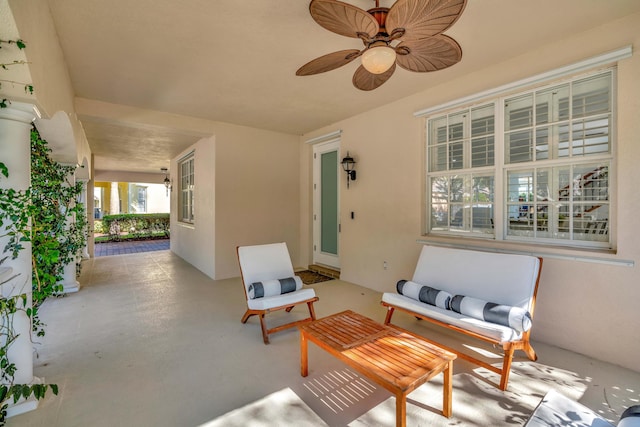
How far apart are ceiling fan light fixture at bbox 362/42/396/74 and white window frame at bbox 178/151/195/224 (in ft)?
18.1

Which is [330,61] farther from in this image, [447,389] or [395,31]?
[447,389]

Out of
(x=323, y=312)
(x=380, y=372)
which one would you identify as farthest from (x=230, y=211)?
(x=380, y=372)

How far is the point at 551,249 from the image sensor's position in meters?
2.72

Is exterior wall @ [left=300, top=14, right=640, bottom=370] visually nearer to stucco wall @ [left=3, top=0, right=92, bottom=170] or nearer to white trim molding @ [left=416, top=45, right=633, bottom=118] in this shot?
white trim molding @ [left=416, top=45, right=633, bottom=118]

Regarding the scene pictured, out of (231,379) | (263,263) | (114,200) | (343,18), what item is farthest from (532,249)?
(114,200)

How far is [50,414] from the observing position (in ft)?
6.03

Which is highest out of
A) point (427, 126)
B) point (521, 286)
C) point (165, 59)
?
point (165, 59)

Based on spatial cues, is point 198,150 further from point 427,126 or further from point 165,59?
point 427,126

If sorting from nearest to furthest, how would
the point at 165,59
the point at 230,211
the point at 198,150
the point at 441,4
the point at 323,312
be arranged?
1. the point at 441,4
2. the point at 165,59
3. the point at 323,312
4. the point at 230,211
5. the point at 198,150

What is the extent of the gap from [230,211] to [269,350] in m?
3.16

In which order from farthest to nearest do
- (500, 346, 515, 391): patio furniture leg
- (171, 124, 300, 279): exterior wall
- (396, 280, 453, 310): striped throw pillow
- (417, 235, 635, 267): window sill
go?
(171, 124, 300, 279): exterior wall → (396, 280, 453, 310): striped throw pillow → (417, 235, 635, 267): window sill → (500, 346, 515, 391): patio furniture leg

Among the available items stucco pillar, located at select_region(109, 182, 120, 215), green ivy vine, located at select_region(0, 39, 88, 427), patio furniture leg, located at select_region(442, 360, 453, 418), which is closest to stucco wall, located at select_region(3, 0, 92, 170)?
green ivy vine, located at select_region(0, 39, 88, 427)

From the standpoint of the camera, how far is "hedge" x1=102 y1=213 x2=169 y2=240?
447 inches

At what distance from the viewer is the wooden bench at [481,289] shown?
86.2 inches
